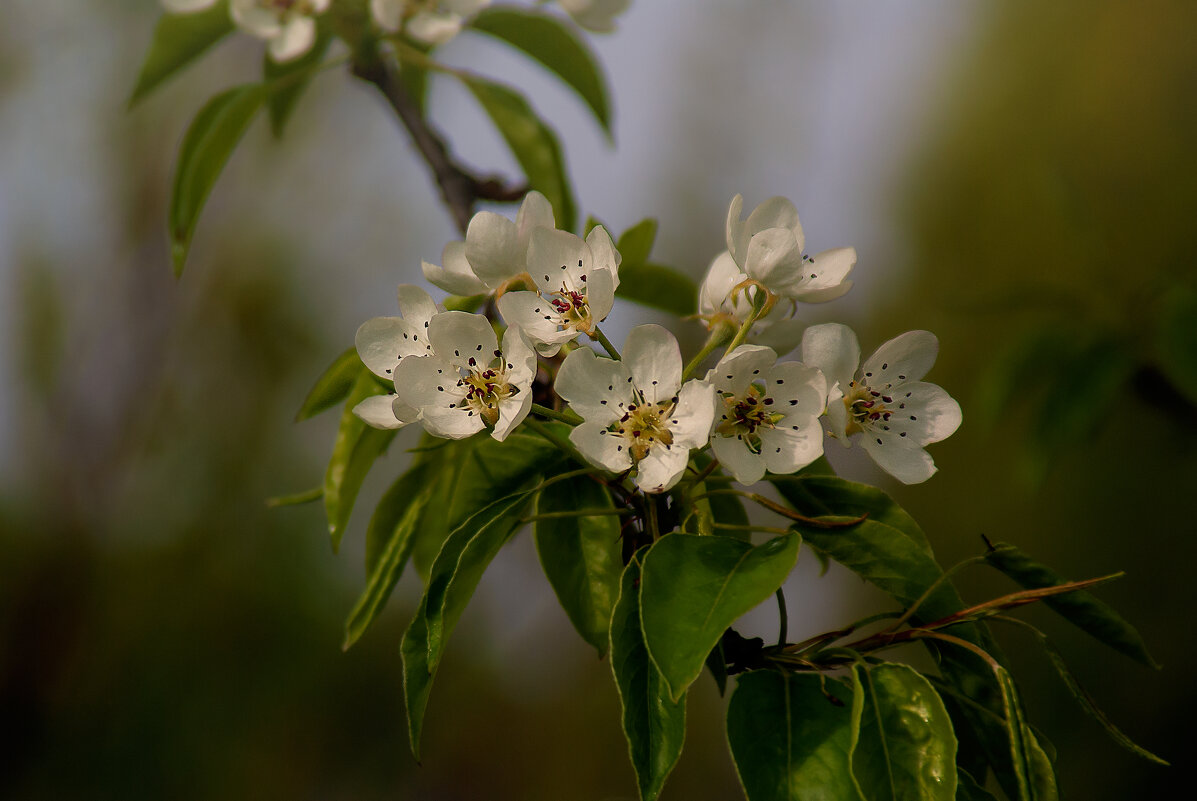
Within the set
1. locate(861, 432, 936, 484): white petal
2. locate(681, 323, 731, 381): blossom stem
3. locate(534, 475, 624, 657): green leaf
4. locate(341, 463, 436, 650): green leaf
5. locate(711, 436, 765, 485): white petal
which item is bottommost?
locate(341, 463, 436, 650): green leaf

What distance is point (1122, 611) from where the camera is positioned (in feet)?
9.30

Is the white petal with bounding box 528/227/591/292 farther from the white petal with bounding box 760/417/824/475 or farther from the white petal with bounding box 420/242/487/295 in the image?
the white petal with bounding box 760/417/824/475

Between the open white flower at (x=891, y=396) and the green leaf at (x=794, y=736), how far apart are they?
0.20 meters

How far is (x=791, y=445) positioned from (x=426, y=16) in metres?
0.85

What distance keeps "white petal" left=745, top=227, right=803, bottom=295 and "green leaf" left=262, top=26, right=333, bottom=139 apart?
2.83 ft

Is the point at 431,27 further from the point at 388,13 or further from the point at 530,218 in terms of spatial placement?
the point at 530,218

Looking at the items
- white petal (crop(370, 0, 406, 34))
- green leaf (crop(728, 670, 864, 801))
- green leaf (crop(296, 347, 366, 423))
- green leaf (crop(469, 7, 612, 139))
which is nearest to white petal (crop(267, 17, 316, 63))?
white petal (crop(370, 0, 406, 34))

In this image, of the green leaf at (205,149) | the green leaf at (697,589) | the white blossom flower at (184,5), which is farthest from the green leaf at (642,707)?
the white blossom flower at (184,5)

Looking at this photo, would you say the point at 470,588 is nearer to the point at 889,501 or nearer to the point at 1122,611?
the point at 889,501

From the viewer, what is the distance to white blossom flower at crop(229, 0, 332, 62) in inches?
47.8

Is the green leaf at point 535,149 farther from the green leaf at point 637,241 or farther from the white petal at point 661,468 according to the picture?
the white petal at point 661,468

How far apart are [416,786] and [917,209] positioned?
379 cm

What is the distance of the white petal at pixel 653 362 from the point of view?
0.70 m

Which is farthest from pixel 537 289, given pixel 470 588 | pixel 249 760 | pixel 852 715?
pixel 249 760
